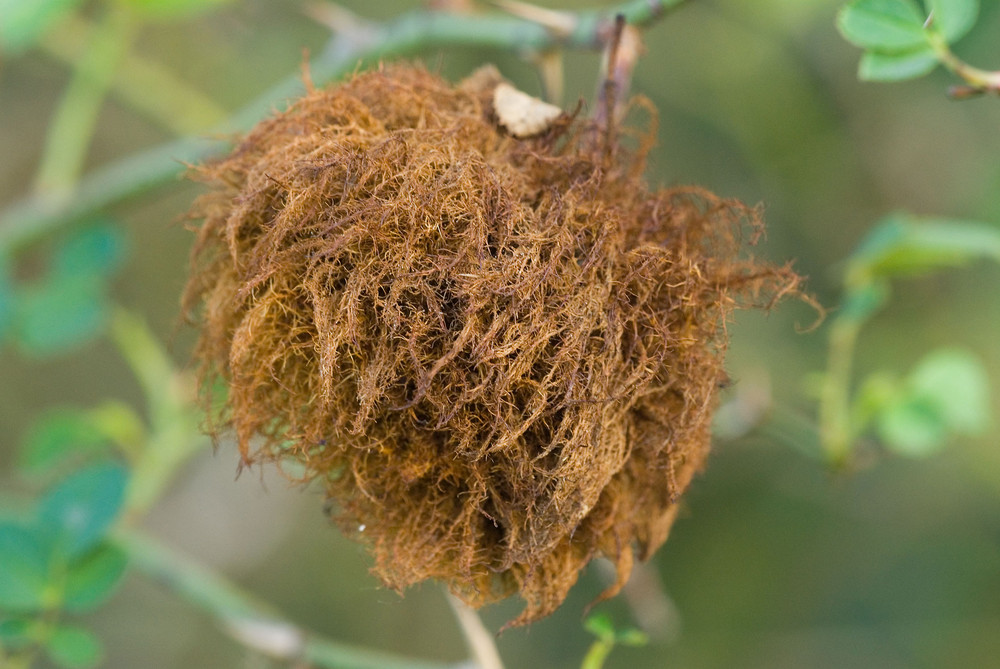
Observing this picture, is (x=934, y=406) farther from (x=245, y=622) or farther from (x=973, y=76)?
(x=245, y=622)

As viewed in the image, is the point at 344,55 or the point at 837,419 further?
the point at 837,419

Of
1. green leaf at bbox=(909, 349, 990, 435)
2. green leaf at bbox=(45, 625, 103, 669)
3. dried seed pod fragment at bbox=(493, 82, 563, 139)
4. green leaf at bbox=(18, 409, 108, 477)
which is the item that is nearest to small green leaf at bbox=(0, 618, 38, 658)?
green leaf at bbox=(45, 625, 103, 669)

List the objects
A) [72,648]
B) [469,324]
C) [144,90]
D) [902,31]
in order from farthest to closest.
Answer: [144,90] < [72,648] < [902,31] < [469,324]

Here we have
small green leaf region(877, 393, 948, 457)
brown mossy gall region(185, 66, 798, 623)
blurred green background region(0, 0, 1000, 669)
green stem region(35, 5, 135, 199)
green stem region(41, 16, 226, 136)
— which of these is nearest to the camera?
brown mossy gall region(185, 66, 798, 623)

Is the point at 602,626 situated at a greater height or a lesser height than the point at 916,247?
lesser

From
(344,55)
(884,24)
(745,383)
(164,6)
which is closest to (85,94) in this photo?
(164,6)

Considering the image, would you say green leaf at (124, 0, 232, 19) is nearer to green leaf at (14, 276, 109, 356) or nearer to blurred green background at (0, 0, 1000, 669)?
green leaf at (14, 276, 109, 356)

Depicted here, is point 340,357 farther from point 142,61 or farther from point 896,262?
point 142,61

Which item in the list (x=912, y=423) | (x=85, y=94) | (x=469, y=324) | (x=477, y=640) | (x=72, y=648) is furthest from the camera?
(x=85, y=94)
